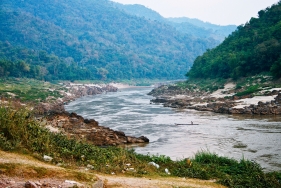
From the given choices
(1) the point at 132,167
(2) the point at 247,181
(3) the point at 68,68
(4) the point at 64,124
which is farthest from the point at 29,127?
(3) the point at 68,68

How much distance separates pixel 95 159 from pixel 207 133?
18566 millimetres

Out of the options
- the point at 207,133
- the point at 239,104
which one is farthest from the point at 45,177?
the point at 239,104

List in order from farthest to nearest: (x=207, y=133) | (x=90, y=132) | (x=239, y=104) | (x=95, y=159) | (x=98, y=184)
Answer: (x=239, y=104) → (x=207, y=133) → (x=90, y=132) → (x=95, y=159) → (x=98, y=184)

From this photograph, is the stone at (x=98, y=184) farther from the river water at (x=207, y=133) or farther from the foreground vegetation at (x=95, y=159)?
the river water at (x=207, y=133)

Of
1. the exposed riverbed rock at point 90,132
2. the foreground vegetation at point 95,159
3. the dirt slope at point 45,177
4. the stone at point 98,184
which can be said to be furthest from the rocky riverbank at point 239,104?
the stone at point 98,184

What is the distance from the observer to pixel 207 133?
102ft

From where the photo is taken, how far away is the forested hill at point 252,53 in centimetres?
5978

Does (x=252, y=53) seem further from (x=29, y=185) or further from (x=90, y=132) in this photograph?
(x=29, y=185)

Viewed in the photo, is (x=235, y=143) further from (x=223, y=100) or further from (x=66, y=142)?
(x=223, y=100)

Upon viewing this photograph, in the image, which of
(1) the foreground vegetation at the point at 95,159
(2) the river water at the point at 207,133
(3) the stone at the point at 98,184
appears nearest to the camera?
(3) the stone at the point at 98,184

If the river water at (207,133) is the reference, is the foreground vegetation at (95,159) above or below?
above

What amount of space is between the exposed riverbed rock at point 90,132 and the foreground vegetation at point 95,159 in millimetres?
10508

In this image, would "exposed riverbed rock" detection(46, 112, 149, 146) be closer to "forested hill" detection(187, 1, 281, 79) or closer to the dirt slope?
the dirt slope

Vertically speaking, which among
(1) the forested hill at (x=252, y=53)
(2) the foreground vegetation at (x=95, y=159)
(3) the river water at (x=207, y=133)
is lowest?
(3) the river water at (x=207, y=133)
